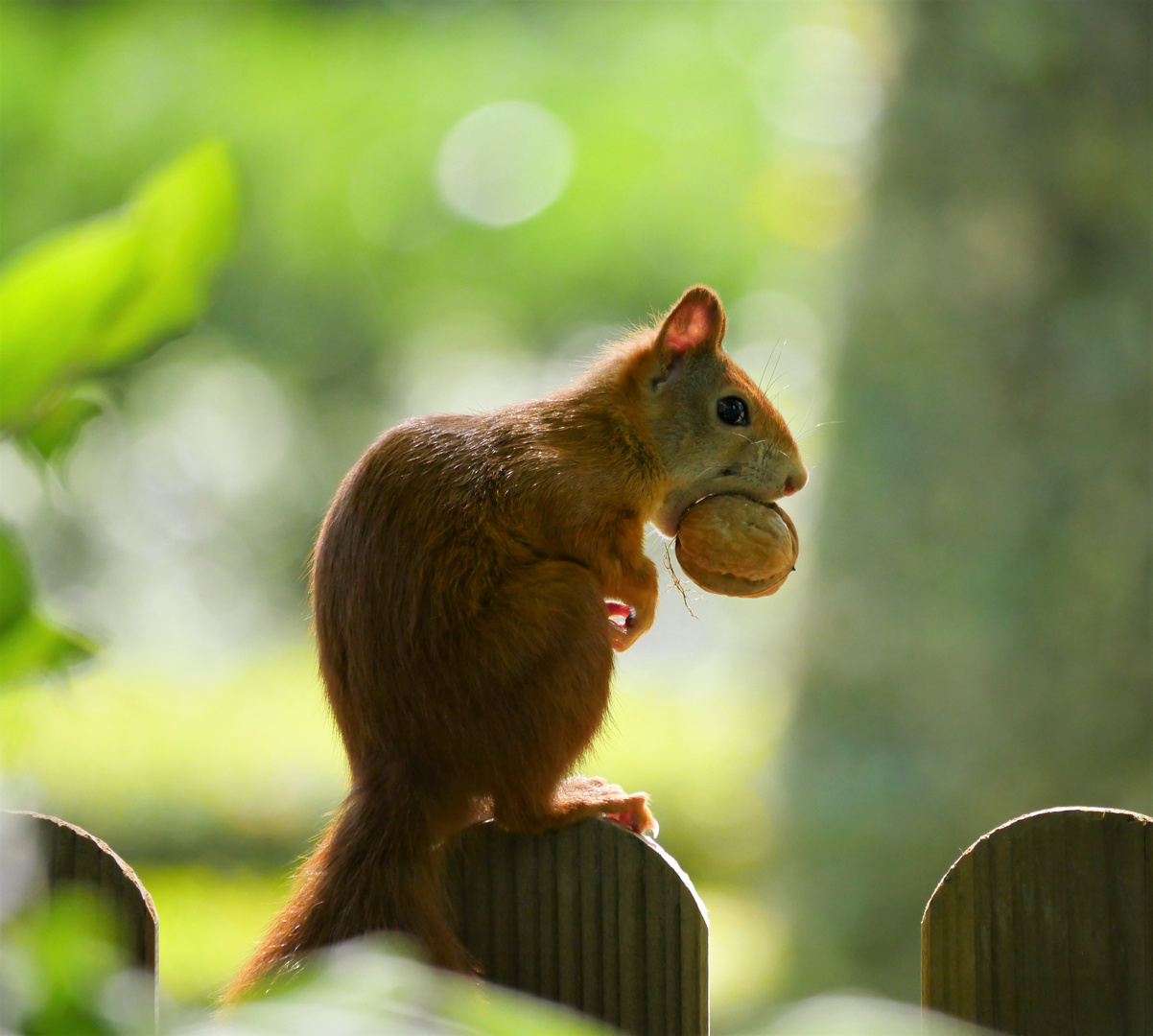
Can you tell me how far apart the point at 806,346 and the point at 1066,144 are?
4.15 feet

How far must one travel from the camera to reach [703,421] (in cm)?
118

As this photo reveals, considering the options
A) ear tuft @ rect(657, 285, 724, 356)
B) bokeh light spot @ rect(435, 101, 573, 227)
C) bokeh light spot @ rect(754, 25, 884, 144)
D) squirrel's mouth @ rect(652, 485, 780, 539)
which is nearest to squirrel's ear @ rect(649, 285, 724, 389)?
ear tuft @ rect(657, 285, 724, 356)

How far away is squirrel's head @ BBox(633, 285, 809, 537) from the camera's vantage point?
1.16 m

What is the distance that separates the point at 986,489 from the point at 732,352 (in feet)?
5.17

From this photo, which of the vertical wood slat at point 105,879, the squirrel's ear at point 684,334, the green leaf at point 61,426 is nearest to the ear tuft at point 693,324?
the squirrel's ear at point 684,334

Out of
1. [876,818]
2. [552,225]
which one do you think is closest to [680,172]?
[552,225]

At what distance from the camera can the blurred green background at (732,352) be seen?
2.64 m

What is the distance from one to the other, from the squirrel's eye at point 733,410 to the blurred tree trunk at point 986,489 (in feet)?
5.27

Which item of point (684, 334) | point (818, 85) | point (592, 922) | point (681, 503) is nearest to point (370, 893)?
point (592, 922)

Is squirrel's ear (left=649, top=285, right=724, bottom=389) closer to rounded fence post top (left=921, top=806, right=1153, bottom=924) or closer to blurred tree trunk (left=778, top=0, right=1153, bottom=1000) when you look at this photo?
rounded fence post top (left=921, top=806, right=1153, bottom=924)

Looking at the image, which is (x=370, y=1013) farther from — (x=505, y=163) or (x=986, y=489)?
(x=505, y=163)

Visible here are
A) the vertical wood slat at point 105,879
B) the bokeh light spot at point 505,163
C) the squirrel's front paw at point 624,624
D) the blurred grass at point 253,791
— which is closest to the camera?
the vertical wood slat at point 105,879

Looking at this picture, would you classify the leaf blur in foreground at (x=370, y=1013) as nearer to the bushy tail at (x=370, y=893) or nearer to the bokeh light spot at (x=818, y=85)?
the bushy tail at (x=370, y=893)

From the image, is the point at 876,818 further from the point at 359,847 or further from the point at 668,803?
the point at 359,847
